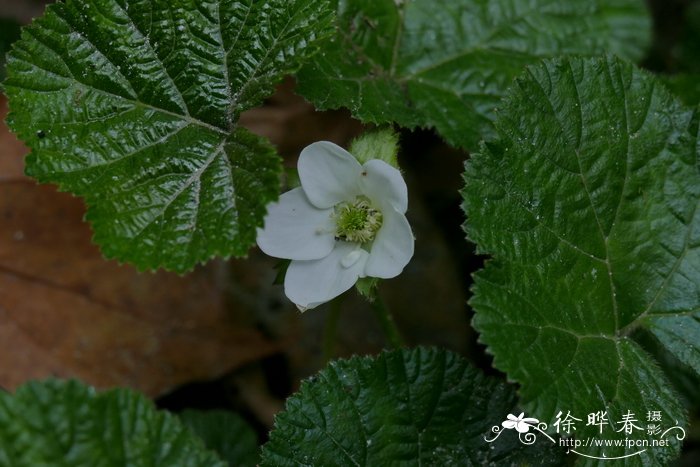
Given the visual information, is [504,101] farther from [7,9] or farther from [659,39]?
[7,9]

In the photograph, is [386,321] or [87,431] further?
[386,321]

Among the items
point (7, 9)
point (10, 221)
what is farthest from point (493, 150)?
point (7, 9)

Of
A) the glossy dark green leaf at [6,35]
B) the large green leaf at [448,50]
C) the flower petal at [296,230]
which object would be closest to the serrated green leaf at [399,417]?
the flower petal at [296,230]

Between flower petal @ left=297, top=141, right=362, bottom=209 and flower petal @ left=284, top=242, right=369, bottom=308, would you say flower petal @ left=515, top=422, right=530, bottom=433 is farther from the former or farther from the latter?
flower petal @ left=297, top=141, right=362, bottom=209

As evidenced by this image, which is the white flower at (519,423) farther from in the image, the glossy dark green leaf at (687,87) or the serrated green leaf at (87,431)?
the glossy dark green leaf at (687,87)

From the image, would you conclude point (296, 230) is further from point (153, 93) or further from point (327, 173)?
point (153, 93)

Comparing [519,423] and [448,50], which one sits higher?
[448,50]

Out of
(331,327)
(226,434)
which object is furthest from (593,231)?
(226,434)
